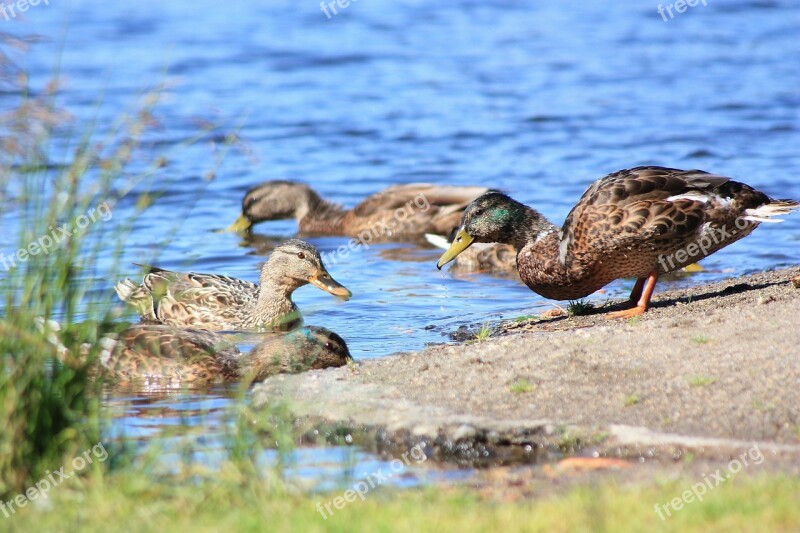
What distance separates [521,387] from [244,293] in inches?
169

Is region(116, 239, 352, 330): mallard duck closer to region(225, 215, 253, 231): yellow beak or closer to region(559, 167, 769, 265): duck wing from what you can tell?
region(559, 167, 769, 265): duck wing

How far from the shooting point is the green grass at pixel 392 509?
464 centimetres

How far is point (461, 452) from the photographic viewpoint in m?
6.01

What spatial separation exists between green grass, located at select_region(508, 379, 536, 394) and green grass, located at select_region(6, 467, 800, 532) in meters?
1.26

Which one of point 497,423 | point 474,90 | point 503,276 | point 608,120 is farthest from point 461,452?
point 474,90

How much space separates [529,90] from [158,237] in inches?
354

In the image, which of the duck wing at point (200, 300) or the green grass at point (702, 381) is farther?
the duck wing at point (200, 300)

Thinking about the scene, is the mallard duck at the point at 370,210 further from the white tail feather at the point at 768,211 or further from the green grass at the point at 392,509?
the green grass at the point at 392,509

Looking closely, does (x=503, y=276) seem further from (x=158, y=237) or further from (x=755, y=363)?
(x=755, y=363)

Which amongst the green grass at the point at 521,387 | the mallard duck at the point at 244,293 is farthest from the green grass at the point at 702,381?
the mallard duck at the point at 244,293

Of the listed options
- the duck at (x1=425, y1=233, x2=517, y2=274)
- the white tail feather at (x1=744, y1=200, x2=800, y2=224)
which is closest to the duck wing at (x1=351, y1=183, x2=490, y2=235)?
the duck at (x1=425, y1=233, x2=517, y2=274)

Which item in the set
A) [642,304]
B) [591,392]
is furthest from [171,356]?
[642,304]

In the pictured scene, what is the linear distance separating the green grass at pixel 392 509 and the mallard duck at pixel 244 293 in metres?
4.75

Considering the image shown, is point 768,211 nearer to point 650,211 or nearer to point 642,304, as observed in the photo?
point 650,211
